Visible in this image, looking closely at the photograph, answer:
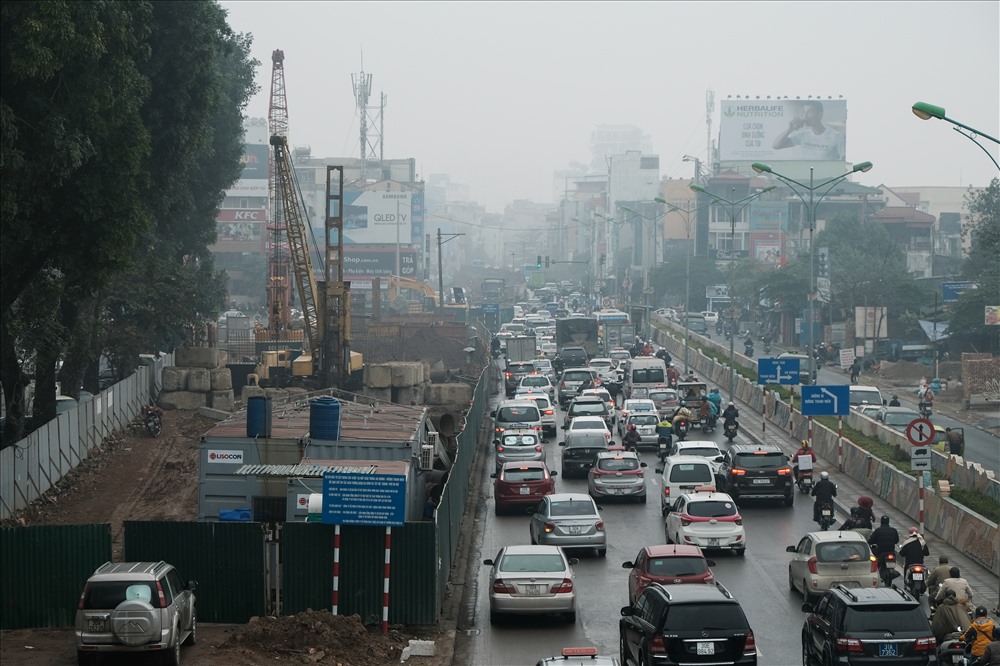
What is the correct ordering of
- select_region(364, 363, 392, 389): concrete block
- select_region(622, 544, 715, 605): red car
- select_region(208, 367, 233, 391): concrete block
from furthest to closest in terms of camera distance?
select_region(364, 363, 392, 389): concrete block → select_region(208, 367, 233, 391): concrete block → select_region(622, 544, 715, 605): red car

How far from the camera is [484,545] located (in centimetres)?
2841

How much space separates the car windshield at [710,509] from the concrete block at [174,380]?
108 ft

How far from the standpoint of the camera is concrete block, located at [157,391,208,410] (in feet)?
176

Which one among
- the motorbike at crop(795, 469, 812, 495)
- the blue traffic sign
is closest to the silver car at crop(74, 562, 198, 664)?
the motorbike at crop(795, 469, 812, 495)

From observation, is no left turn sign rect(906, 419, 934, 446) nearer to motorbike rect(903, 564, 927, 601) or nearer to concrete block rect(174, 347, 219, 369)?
motorbike rect(903, 564, 927, 601)

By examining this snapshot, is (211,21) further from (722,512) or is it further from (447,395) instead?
(447,395)

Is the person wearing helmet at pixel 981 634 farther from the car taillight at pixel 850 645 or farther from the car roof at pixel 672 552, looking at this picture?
the car roof at pixel 672 552

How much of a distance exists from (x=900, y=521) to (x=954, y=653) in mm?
14703

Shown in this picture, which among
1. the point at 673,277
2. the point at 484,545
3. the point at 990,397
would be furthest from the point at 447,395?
the point at 673,277

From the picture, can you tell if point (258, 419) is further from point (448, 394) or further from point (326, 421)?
point (448, 394)

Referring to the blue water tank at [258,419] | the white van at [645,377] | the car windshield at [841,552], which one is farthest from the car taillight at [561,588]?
the white van at [645,377]

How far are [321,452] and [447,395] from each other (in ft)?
108

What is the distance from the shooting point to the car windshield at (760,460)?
31828mm

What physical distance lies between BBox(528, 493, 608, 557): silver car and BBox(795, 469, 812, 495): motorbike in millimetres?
10546
